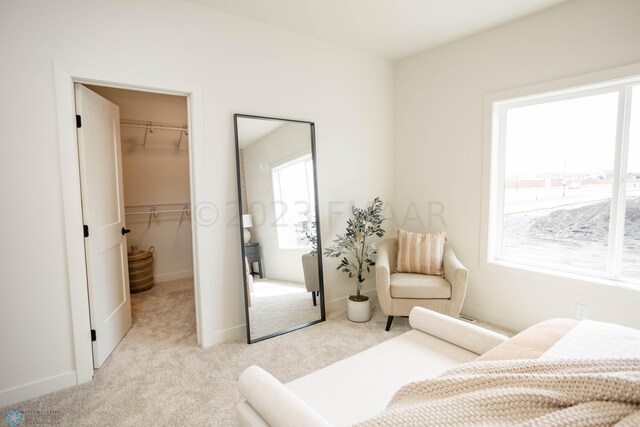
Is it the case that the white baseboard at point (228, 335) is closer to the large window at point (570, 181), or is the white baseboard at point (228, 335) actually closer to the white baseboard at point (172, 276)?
the white baseboard at point (172, 276)

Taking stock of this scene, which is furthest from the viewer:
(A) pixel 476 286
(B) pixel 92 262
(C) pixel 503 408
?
(A) pixel 476 286

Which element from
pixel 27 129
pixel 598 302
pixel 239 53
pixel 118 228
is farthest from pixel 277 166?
pixel 598 302

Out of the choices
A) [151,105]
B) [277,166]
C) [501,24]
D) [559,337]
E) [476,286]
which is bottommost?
[476,286]

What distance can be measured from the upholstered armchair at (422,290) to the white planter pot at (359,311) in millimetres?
260

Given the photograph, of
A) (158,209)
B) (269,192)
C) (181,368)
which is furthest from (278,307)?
(158,209)

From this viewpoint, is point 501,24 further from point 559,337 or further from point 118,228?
point 118,228

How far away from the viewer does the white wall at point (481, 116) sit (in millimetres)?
2420

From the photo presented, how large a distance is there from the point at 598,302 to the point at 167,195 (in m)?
4.79

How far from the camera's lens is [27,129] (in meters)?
2.03

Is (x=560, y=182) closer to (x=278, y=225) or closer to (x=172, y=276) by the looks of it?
(x=278, y=225)

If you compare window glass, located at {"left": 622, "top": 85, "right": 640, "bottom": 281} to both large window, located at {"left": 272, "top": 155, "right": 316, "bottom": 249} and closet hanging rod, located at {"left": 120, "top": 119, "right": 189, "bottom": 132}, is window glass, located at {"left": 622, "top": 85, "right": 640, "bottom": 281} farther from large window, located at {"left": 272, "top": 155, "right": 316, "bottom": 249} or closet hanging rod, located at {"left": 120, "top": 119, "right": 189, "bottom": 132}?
closet hanging rod, located at {"left": 120, "top": 119, "right": 189, "bottom": 132}

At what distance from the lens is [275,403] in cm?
111

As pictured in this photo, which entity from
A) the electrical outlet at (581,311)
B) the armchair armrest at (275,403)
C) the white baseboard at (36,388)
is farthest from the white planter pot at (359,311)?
the white baseboard at (36,388)

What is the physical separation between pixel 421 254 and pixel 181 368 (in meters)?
2.23
